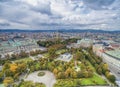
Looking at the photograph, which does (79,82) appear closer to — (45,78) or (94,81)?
(94,81)

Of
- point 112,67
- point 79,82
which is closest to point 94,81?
point 79,82

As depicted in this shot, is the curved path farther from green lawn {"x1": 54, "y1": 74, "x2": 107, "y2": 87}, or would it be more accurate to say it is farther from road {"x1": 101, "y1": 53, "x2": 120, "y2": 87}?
road {"x1": 101, "y1": 53, "x2": 120, "y2": 87}

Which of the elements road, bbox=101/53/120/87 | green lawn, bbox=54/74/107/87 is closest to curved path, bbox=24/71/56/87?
green lawn, bbox=54/74/107/87

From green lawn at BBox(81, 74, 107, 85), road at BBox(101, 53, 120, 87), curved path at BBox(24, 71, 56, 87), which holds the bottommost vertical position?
road at BBox(101, 53, 120, 87)

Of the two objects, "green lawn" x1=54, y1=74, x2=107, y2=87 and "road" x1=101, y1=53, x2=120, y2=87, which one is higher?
"green lawn" x1=54, y1=74, x2=107, y2=87

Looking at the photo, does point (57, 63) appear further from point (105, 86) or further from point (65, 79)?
point (105, 86)

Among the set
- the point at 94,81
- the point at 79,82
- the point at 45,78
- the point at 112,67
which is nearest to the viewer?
the point at 79,82

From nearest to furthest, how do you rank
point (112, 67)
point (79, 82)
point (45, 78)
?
point (79, 82)
point (45, 78)
point (112, 67)

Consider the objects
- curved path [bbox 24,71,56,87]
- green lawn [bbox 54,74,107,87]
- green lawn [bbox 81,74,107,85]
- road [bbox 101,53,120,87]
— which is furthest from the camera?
road [bbox 101,53,120,87]

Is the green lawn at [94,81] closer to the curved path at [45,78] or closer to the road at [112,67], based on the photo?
the road at [112,67]

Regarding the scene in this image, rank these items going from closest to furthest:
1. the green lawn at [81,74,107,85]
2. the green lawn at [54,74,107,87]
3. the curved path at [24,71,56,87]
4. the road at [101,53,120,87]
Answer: the green lawn at [54,74,107,87] → the green lawn at [81,74,107,85] → the curved path at [24,71,56,87] → the road at [101,53,120,87]

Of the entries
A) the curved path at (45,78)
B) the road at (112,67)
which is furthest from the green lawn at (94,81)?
the curved path at (45,78)
